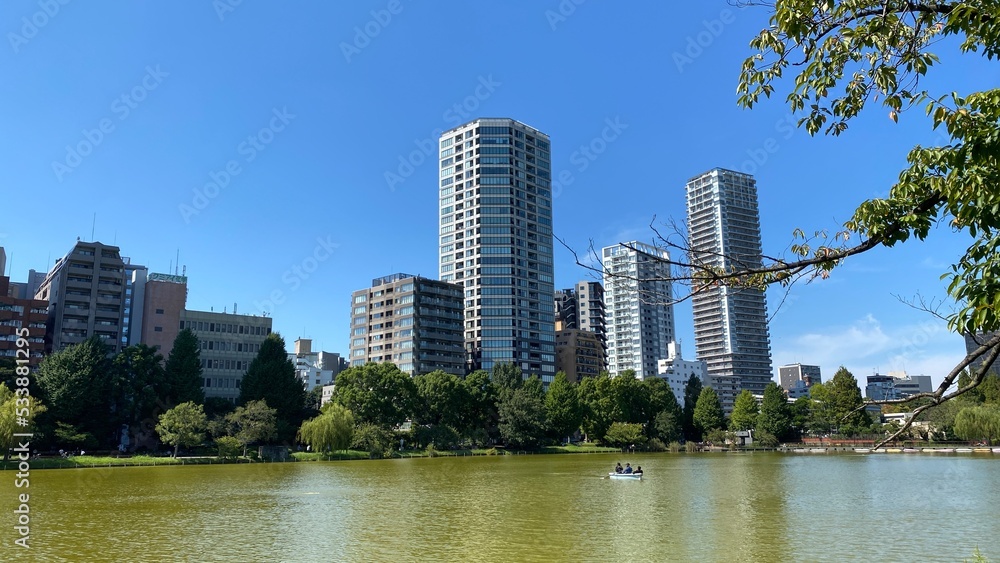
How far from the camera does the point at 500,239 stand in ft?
525

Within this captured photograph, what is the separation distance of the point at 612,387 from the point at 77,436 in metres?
79.8

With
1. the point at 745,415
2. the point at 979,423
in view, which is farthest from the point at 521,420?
the point at 979,423

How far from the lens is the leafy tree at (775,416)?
11844 centimetres

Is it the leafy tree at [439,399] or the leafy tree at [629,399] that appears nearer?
the leafy tree at [439,399]

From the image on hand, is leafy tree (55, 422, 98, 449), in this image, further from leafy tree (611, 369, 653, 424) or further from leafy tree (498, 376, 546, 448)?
leafy tree (611, 369, 653, 424)

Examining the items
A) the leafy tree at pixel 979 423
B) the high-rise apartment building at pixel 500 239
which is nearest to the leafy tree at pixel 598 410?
the high-rise apartment building at pixel 500 239

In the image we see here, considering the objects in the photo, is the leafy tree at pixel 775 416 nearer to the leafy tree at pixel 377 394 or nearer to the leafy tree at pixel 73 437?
the leafy tree at pixel 377 394

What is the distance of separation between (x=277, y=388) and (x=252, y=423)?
12.2 meters

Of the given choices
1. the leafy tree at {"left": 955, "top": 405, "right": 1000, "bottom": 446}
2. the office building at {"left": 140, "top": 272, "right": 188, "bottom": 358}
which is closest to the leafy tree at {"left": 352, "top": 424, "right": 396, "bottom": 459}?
the office building at {"left": 140, "top": 272, "right": 188, "bottom": 358}

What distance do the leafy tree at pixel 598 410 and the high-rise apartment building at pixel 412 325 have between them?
37299mm

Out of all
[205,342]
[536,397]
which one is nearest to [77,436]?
[205,342]

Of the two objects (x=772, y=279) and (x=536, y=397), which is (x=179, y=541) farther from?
(x=536, y=397)

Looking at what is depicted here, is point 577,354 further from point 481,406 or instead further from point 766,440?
point 481,406

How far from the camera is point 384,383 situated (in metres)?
92.2
